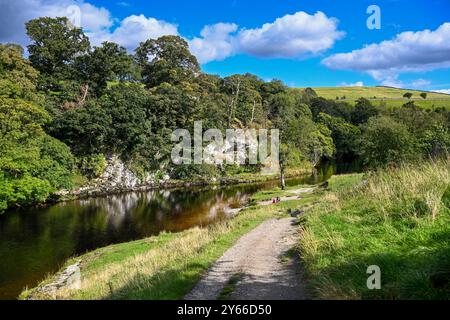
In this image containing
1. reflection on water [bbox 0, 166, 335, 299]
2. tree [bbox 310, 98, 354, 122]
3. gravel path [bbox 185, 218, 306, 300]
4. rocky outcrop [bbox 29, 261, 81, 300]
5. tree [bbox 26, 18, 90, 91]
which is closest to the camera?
gravel path [bbox 185, 218, 306, 300]

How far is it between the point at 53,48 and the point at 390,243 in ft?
261

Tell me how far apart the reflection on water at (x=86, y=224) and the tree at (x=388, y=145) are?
54.4 ft

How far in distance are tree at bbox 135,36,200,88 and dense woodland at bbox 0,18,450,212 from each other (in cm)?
28

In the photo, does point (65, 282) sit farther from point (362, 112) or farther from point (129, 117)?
point (362, 112)

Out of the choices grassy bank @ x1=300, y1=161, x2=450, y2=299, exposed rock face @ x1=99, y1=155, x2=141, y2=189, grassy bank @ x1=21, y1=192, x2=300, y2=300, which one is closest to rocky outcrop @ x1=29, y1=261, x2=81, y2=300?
grassy bank @ x1=21, y1=192, x2=300, y2=300

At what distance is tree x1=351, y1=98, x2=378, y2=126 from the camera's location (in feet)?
428

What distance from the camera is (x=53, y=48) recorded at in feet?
242

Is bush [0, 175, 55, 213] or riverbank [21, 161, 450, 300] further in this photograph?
bush [0, 175, 55, 213]

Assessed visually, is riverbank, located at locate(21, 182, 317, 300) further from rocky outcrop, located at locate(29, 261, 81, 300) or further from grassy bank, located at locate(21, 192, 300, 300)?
rocky outcrop, located at locate(29, 261, 81, 300)

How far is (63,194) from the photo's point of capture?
51719mm

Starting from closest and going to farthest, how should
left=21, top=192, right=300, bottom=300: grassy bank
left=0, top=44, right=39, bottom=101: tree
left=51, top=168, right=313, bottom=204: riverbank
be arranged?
left=21, top=192, right=300, bottom=300: grassy bank, left=0, top=44, right=39, bottom=101: tree, left=51, top=168, right=313, bottom=204: riverbank

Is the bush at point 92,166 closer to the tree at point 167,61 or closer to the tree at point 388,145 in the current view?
the tree at point 167,61
